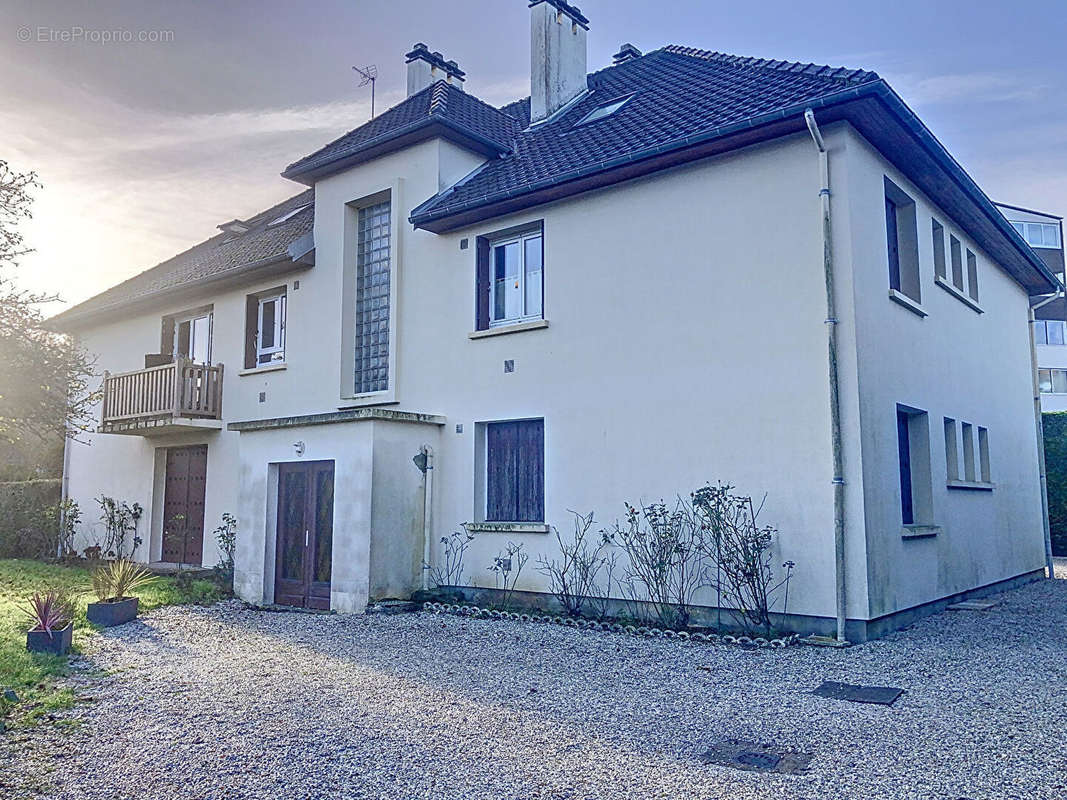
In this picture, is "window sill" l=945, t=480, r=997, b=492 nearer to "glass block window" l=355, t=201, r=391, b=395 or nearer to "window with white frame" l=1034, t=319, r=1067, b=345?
"glass block window" l=355, t=201, r=391, b=395

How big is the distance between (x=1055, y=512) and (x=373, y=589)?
16.4 metres

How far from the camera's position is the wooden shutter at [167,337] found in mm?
18875

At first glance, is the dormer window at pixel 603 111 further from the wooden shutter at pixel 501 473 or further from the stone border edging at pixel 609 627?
the stone border edging at pixel 609 627

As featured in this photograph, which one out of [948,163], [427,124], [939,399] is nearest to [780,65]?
[948,163]

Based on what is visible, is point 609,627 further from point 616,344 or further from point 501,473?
point 616,344

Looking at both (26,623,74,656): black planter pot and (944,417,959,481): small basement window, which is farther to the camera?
(944,417,959,481): small basement window

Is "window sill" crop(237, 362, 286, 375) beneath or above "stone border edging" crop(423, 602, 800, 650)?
above

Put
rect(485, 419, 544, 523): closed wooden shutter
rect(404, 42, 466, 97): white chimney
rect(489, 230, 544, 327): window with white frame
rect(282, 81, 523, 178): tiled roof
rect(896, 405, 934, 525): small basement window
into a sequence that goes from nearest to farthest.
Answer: rect(896, 405, 934, 525): small basement window
rect(485, 419, 544, 523): closed wooden shutter
rect(489, 230, 544, 327): window with white frame
rect(282, 81, 523, 178): tiled roof
rect(404, 42, 466, 97): white chimney

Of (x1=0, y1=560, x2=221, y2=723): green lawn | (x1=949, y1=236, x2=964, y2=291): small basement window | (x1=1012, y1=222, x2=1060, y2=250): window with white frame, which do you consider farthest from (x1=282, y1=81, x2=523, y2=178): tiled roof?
(x1=1012, y1=222, x2=1060, y2=250): window with white frame

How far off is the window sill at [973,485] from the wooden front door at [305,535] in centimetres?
884

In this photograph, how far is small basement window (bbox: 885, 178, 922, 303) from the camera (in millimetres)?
11438

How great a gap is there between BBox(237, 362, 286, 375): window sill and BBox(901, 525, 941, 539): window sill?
433 inches

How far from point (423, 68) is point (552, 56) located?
3.96 metres

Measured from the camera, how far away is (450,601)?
12031 mm
